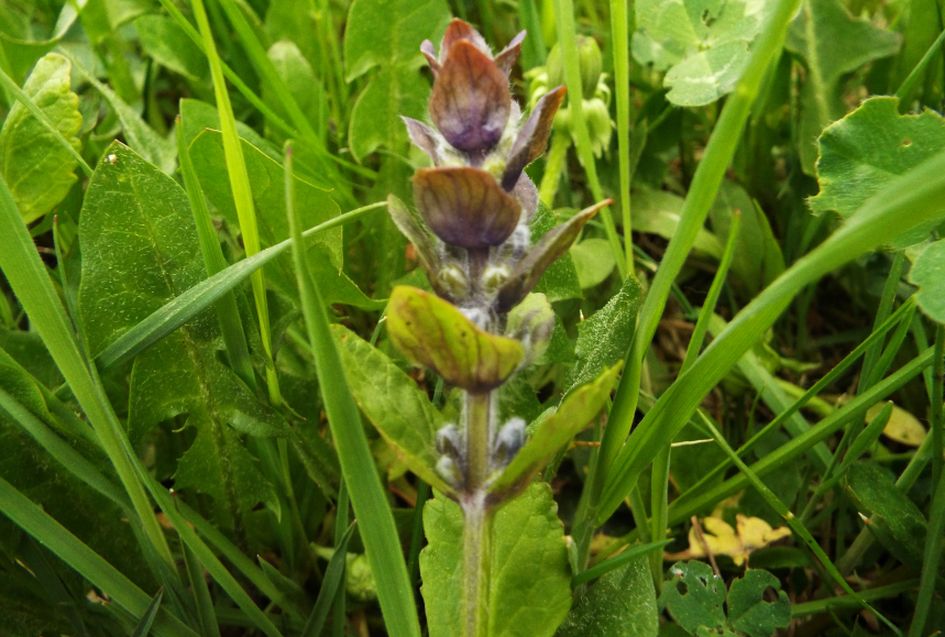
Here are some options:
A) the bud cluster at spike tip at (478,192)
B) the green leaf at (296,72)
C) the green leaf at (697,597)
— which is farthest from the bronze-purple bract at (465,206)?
the green leaf at (296,72)

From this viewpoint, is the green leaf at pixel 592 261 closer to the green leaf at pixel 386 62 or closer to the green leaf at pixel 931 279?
the green leaf at pixel 386 62

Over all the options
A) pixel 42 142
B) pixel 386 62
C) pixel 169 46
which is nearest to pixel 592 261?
pixel 386 62

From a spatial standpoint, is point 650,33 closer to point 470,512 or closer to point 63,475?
point 470,512

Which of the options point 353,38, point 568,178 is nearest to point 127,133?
point 353,38

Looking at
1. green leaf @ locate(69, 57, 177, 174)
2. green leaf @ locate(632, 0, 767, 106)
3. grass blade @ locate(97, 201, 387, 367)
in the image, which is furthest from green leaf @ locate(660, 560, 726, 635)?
green leaf @ locate(69, 57, 177, 174)

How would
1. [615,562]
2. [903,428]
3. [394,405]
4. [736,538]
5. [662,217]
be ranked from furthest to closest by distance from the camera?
[662,217], [903,428], [736,538], [615,562], [394,405]

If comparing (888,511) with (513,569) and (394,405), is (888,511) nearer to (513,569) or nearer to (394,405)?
(513,569)
